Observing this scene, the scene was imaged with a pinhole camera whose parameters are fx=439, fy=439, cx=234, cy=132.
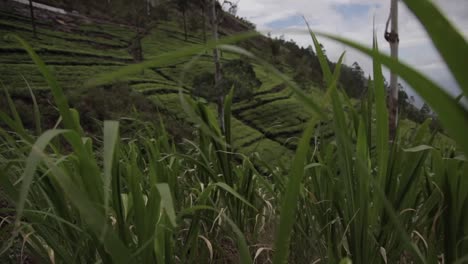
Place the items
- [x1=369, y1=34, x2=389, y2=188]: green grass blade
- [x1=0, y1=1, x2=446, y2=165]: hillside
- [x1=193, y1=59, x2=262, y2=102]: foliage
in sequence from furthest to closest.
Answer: [x1=193, y1=59, x2=262, y2=102]: foliage, [x1=0, y1=1, x2=446, y2=165]: hillside, [x1=369, y1=34, x2=389, y2=188]: green grass blade

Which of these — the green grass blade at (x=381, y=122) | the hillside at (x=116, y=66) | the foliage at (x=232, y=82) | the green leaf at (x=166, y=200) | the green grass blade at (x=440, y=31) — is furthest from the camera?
the foliage at (x=232, y=82)

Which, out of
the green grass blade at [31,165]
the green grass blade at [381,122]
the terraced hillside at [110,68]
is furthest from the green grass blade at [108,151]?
the terraced hillside at [110,68]

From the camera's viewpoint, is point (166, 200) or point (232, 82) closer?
point (166, 200)

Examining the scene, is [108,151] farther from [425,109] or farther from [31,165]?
[425,109]

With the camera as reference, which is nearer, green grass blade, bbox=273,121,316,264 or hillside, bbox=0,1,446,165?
green grass blade, bbox=273,121,316,264

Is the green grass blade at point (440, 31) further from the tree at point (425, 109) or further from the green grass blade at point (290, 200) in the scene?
the green grass blade at point (290, 200)

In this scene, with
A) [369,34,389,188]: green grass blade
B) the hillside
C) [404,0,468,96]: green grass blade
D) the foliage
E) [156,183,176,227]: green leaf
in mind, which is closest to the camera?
[404,0,468,96]: green grass blade

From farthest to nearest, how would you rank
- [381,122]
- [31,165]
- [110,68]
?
1. [110,68]
2. [381,122]
3. [31,165]

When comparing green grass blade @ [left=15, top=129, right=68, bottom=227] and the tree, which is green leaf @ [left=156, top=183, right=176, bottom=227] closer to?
green grass blade @ [left=15, top=129, right=68, bottom=227]

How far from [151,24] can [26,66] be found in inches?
790

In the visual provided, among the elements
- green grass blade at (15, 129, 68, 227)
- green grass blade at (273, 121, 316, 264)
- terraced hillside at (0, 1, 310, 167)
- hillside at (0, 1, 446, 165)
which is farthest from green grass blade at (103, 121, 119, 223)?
terraced hillside at (0, 1, 310, 167)

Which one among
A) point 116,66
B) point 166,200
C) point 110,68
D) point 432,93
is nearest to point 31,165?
point 166,200

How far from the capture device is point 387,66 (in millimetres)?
337

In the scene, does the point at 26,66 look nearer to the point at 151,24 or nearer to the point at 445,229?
the point at 151,24
